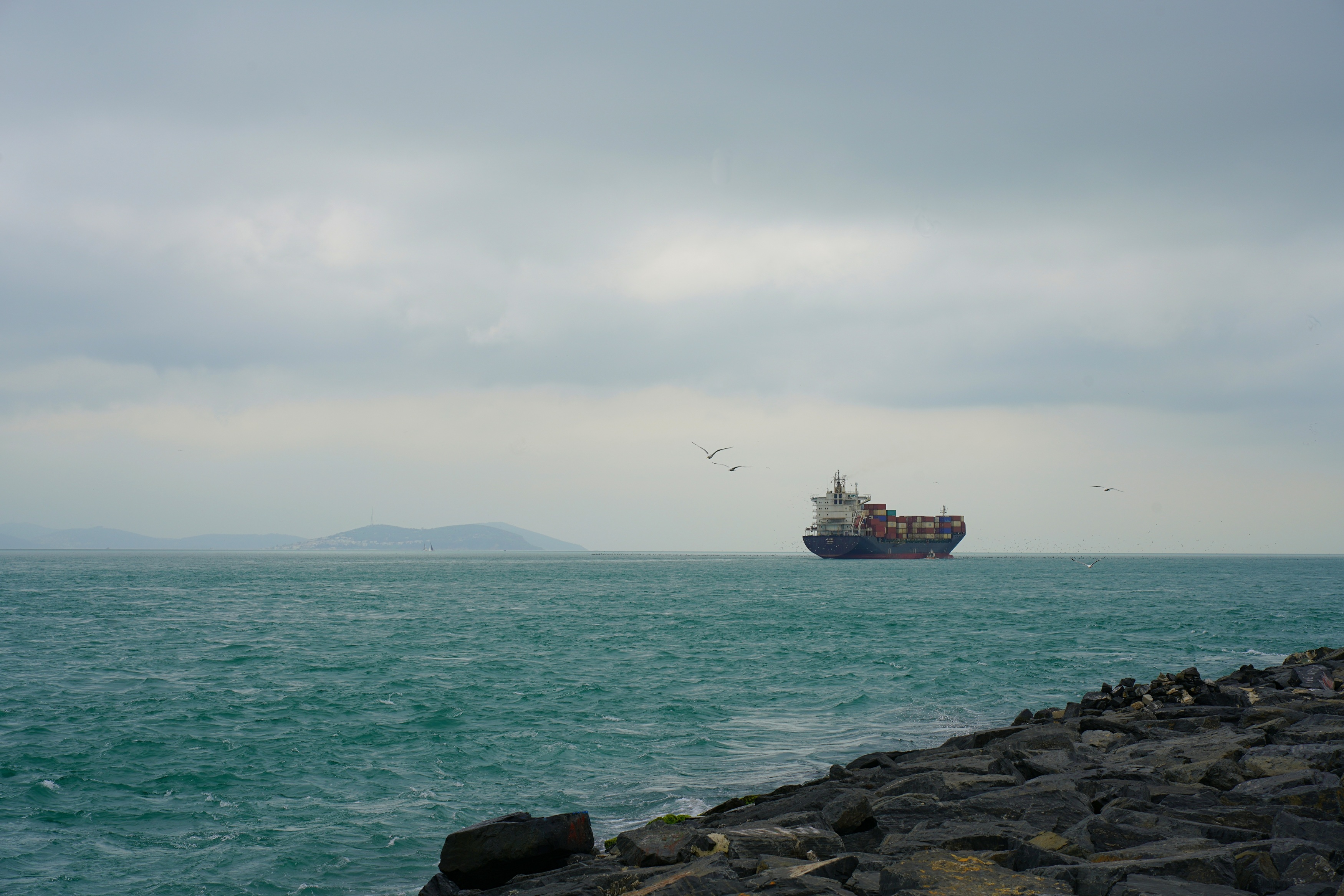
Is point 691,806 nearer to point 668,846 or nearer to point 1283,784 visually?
point 668,846

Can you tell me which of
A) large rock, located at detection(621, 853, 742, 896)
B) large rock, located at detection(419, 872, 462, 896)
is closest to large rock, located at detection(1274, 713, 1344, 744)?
large rock, located at detection(621, 853, 742, 896)

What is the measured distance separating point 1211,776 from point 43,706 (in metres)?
22.4

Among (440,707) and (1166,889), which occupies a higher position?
(1166,889)

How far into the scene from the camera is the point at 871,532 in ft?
414

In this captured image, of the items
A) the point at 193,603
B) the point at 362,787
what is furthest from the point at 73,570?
the point at 362,787

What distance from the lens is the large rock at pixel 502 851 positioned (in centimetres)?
774

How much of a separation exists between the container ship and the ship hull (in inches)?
2.5

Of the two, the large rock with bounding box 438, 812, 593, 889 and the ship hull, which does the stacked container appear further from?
the large rock with bounding box 438, 812, 593, 889

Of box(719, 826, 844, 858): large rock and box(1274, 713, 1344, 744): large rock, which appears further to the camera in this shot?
box(1274, 713, 1344, 744): large rock

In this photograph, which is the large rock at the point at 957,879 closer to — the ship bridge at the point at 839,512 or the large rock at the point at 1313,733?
the large rock at the point at 1313,733

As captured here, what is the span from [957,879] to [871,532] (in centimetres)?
12429

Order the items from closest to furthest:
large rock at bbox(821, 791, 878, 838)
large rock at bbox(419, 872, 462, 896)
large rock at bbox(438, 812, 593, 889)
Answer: large rock at bbox(419, 872, 462, 896), large rock at bbox(438, 812, 593, 889), large rock at bbox(821, 791, 878, 838)

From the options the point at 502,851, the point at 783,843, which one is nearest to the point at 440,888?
the point at 502,851

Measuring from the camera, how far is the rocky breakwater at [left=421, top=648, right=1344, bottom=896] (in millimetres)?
5617
